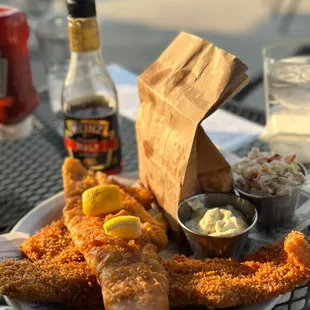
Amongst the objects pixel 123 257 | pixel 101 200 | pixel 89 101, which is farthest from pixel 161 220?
pixel 89 101

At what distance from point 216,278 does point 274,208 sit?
9.4 inches

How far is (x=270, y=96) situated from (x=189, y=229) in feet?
1.51

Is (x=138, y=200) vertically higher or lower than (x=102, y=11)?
higher

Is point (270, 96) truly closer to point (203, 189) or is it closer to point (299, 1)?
point (203, 189)

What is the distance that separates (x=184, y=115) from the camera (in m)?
0.96

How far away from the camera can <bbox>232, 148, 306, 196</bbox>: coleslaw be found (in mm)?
1007

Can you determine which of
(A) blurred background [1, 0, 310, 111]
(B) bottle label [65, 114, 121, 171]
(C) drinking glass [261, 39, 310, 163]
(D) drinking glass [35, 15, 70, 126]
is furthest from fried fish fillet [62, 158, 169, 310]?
(A) blurred background [1, 0, 310, 111]

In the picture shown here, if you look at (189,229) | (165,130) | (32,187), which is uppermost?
(165,130)

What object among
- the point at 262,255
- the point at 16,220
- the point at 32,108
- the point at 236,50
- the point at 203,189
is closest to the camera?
the point at 262,255

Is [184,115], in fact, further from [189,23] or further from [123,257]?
[189,23]

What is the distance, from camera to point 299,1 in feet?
14.9

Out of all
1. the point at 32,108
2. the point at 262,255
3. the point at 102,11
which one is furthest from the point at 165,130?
the point at 102,11

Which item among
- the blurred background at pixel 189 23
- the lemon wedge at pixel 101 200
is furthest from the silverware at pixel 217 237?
the blurred background at pixel 189 23

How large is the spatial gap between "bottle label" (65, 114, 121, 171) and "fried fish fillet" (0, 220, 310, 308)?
0.34 metres
